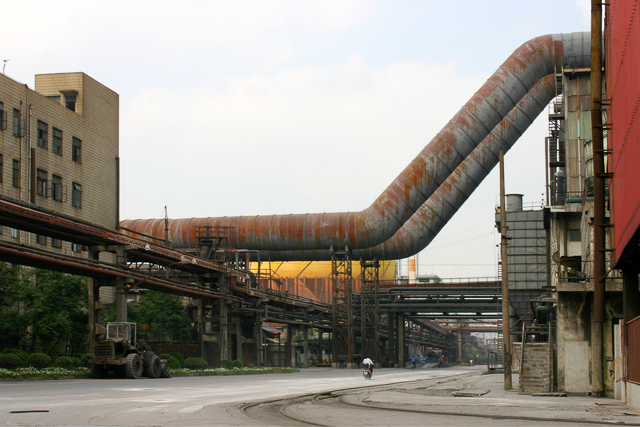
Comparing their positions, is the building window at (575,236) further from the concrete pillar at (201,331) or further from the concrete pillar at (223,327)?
the concrete pillar at (201,331)

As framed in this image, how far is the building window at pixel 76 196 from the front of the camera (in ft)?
167

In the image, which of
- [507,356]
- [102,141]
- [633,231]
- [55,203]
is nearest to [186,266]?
[55,203]

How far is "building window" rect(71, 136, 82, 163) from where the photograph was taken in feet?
169

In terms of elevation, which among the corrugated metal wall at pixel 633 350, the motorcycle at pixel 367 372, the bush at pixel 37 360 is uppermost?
the corrugated metal wall at pixel 633 350

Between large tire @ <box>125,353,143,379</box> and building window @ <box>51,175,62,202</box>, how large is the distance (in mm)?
21166

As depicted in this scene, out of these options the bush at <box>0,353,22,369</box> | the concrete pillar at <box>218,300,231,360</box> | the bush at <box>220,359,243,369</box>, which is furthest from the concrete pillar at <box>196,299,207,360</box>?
the bush at <box>0,353,22,369</box>

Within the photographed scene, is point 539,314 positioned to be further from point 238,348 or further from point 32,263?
point 32,263

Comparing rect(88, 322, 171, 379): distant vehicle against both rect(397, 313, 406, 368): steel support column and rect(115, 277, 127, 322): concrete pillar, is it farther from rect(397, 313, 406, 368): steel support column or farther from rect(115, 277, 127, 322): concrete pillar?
rect(397, 313, 406, 368): steel support column

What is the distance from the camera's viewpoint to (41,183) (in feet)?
157

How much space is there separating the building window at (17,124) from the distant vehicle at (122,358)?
19.2 m

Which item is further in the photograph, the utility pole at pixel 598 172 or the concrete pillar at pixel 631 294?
the utility pole at pixel 598 172

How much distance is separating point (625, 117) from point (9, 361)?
26411 millimetres

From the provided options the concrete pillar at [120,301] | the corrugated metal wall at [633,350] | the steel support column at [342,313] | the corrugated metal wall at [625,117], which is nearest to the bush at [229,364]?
the concrete pillar at [120,301]

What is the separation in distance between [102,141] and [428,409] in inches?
1728
